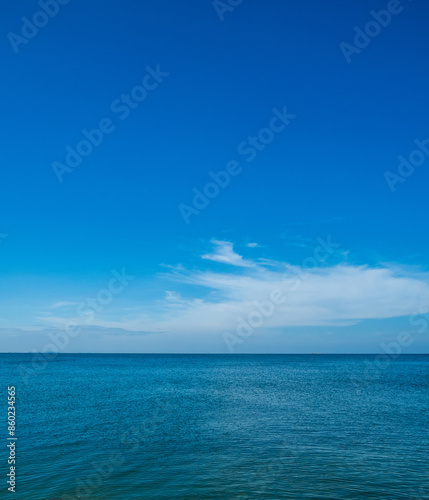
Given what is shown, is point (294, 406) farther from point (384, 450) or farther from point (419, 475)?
point (419, 475)

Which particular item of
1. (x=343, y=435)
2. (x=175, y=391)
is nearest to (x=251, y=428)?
(x=343, y=435)

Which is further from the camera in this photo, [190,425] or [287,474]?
[190,425]

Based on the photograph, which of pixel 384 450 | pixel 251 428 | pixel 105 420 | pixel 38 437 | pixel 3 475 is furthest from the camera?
pixel 105 420

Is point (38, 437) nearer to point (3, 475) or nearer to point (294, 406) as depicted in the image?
point (3, 475)

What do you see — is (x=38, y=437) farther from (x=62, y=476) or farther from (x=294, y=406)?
(x=294, y=406)

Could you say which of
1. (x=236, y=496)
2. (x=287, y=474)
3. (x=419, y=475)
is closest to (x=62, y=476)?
(x=236, y=496)

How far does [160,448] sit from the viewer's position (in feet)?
96.0

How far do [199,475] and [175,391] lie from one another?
43857mm

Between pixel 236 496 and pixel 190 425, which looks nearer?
pixel 236 496

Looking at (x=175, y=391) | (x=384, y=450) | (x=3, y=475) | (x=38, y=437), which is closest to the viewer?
(x=3, y=475)

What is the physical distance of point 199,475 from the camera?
23.7 meters

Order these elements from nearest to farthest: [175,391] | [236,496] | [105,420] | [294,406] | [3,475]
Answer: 1. [236,496]
2. [3,475]
3. [105,420]
4. [294,406]
5. [175,391]

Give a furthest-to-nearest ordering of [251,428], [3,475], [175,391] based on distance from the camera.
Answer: [175,391] → [251,428] → [3,475]

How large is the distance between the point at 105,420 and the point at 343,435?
22.8 metres
